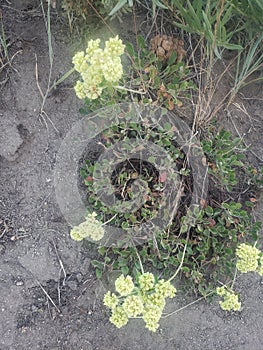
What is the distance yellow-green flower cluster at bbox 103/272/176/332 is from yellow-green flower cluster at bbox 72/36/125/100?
0.61m

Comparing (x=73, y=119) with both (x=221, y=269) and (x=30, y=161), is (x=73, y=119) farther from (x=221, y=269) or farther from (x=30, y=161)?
(x=221, y=269)

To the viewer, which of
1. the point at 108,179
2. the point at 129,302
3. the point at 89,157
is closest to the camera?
the point at 129,302

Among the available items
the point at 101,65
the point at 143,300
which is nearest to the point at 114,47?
the point at 101,65

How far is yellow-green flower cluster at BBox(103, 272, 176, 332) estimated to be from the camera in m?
1.46

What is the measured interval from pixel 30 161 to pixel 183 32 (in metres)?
0.84

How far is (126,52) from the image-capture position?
6.33ft

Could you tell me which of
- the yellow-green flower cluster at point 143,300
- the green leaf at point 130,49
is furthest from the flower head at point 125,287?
the green leaf at point 130,49

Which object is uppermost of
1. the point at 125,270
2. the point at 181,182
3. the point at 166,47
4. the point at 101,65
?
the point at 101,65

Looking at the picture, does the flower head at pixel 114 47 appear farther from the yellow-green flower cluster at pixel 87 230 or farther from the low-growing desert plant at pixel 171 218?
the yellow-green flower cluster at pixel 87 230

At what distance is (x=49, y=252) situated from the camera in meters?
1.93

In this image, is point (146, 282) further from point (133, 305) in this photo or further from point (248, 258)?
point (248, 258)

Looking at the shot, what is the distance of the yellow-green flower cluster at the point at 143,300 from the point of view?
57.5 inches

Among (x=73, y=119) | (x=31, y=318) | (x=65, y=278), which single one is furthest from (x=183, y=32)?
(x=31, y=318)

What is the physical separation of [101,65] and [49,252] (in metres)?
0.86
